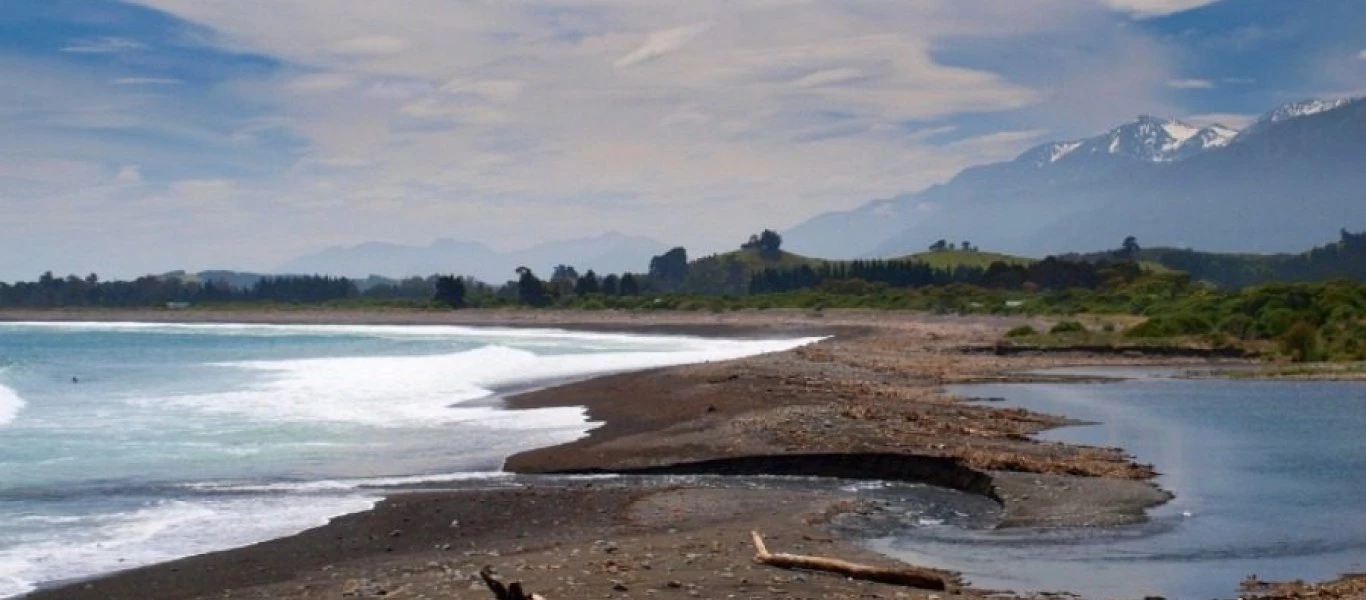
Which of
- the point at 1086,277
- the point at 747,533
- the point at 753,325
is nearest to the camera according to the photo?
the point at 747,533

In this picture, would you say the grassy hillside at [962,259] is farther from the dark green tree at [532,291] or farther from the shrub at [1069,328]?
the shrub at [1069,328]

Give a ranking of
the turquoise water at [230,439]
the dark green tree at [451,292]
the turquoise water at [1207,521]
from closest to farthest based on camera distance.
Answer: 1. the turquoise water at [1207,521]
2. the turquoise water at [230,439]
3. the dark green tree at [451,292]

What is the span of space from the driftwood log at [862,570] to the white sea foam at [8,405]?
27.6m

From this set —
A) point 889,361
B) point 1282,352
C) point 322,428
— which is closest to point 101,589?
point 322,428

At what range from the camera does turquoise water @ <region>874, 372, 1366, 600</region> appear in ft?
53.9

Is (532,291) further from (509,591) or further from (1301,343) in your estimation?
(509,591)

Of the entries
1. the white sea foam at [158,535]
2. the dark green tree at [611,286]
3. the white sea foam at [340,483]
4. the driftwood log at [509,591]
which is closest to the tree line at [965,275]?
the dark green tree at [611,286]

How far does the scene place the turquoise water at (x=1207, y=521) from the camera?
647 inches

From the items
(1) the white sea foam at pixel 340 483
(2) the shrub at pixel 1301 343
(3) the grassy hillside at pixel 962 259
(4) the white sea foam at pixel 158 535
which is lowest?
(4) the white sea foam at pixel 158 535

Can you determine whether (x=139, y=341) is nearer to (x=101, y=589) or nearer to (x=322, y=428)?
(x=322, y=428)

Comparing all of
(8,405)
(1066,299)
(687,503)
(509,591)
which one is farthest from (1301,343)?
(1066,299)

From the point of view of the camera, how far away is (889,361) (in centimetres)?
5409

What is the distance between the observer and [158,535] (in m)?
20.3

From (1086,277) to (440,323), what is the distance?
58.1 m
